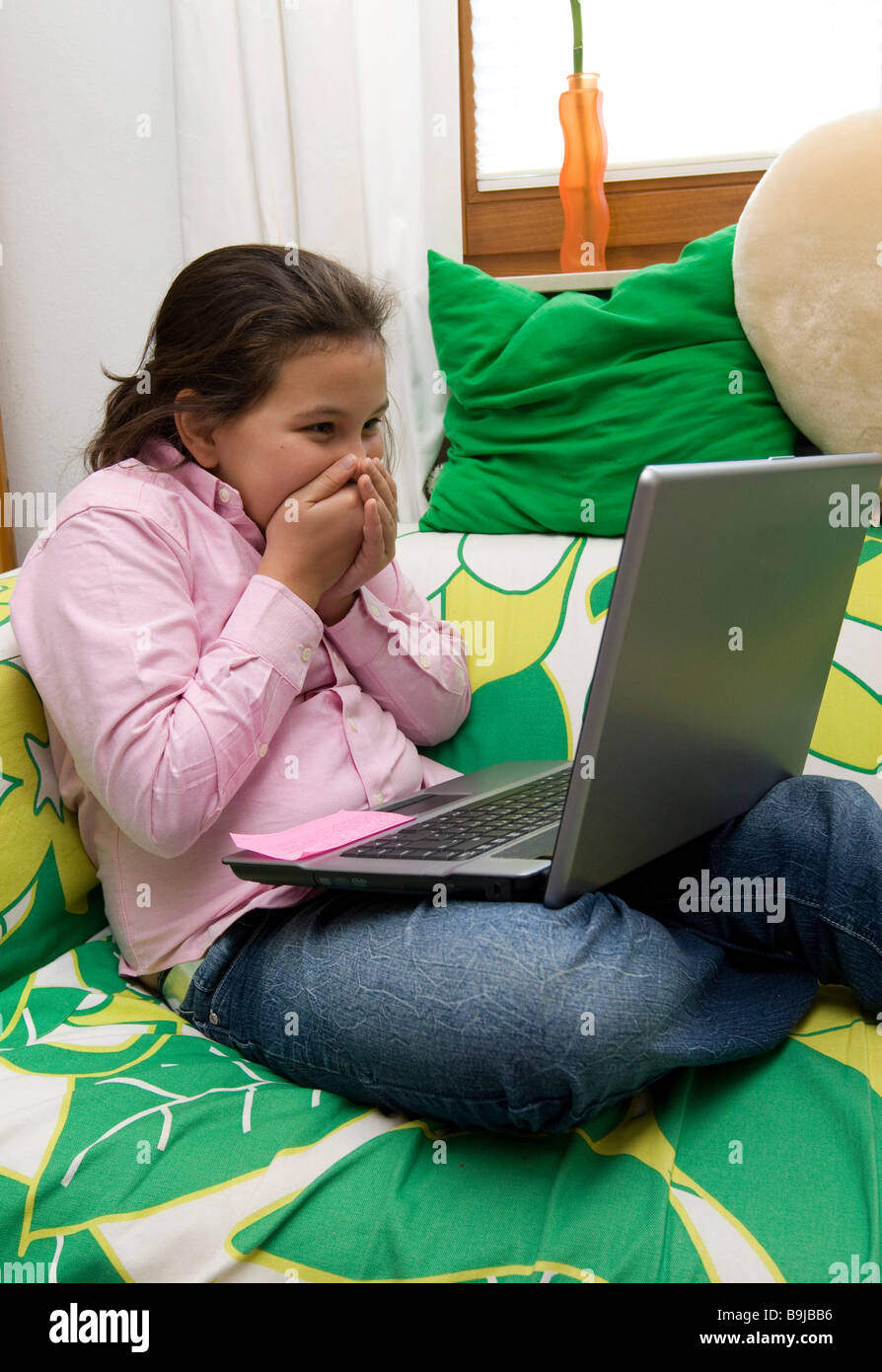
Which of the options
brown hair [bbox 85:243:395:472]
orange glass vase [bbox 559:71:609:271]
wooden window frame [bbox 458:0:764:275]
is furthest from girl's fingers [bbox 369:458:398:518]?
wooden window frame [bbox 458:0:764:275]

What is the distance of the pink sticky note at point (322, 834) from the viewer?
0.82 metres

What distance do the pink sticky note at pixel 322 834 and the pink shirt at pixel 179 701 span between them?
4cm

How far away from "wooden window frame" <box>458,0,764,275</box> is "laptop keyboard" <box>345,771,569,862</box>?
3.15 feet

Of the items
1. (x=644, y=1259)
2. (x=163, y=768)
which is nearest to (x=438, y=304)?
(x=163, y=768)

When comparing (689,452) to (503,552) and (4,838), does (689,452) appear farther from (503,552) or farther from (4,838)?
(4,838)

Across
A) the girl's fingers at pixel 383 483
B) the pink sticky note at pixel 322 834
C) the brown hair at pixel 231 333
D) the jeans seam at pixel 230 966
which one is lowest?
the jeans seam at pixel 230 966

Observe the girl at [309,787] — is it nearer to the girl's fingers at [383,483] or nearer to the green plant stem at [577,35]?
the girl's fingers at [383,483]

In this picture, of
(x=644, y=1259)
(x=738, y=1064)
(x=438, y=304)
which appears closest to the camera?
(x=644, y=1259)

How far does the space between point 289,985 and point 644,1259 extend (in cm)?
30

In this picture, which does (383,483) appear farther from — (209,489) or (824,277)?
(824,277)

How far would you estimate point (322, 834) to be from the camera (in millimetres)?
869

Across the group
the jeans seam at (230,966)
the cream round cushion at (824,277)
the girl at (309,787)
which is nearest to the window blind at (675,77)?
the cream round cushion at (824,277)

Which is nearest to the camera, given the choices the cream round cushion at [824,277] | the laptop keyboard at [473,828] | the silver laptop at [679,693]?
the silver laptop at [679,693]
